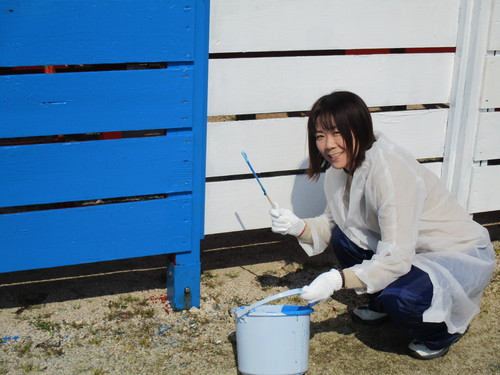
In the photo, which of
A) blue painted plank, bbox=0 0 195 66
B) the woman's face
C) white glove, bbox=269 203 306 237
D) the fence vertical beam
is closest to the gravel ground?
white glove, bbox=269 203 306 237

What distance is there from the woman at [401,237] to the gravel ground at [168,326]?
0.56 feet

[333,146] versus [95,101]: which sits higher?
[95,101]

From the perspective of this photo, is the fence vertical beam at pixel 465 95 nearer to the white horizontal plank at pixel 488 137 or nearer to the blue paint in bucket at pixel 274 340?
the white horizontal plank at pixel 488 137

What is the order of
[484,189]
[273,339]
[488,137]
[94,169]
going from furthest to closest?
1. [484,189]
2. [488,137]
3. [94,169]
4. [273,339]

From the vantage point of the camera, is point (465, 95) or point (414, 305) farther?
point (465, 95)

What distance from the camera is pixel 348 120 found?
249 cm

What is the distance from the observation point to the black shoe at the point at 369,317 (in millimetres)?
2846

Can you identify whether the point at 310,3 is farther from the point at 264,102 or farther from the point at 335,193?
the point at 335,193

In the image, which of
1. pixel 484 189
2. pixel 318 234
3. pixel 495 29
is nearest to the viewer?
pixel 318 234

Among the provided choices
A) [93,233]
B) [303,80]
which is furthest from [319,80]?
[93,233]

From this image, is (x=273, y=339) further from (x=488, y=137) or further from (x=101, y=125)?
(x=488, y=137)

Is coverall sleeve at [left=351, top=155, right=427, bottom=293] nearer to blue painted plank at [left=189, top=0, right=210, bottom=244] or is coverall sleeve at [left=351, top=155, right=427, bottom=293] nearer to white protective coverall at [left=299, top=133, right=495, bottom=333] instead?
white protective coverall at [left=299, top=133, right=495, bottom=333]

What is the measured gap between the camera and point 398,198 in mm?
2453

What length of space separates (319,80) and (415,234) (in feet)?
2.86
